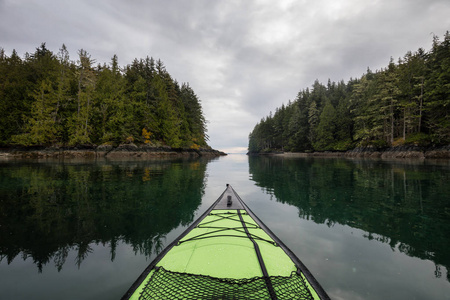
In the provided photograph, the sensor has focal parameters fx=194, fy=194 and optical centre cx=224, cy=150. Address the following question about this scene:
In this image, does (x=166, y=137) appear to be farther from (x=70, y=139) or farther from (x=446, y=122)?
(x=446, y=122)

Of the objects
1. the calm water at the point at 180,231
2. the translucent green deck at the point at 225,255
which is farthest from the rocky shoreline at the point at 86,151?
the translucent green deck at the point at 225,255

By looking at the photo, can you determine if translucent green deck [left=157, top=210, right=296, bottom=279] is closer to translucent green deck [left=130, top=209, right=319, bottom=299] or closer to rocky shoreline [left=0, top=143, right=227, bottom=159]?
translucent green deck [left=130, top=209, right=319, bottom=299]

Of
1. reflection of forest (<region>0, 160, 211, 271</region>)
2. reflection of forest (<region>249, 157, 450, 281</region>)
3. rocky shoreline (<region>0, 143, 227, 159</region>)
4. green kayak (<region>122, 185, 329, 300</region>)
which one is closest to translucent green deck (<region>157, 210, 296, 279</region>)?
green kayak (<region>122, 185, 329, 300</region>)

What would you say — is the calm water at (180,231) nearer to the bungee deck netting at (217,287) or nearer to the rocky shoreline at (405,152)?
the bungee deck netting at (217,287)

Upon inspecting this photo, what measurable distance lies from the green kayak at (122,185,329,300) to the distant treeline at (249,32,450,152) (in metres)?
38.9

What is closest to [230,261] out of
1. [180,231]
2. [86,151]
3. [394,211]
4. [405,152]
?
[180,231]

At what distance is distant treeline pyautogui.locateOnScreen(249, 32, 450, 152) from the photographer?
30.4 m

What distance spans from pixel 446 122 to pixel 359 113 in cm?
1964

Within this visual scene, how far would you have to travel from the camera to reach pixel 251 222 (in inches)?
183

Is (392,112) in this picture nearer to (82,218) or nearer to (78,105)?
(82,218)

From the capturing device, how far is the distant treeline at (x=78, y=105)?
3378cm

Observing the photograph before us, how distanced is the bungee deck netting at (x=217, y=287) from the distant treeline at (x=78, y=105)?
1605 inches

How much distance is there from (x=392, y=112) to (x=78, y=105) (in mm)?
59850

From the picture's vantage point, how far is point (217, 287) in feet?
7.04
